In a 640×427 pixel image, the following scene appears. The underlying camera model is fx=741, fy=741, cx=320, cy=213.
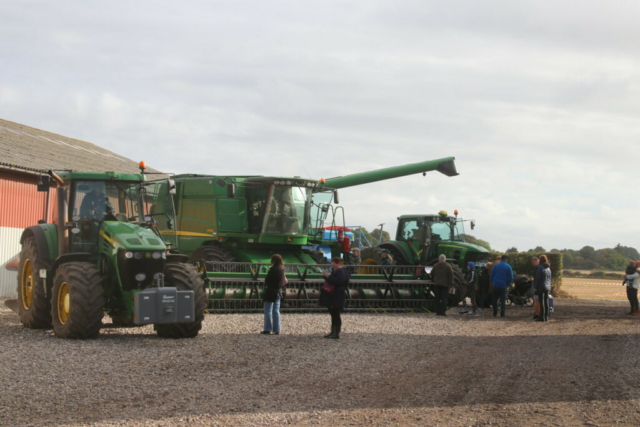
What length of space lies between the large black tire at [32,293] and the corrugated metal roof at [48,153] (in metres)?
8.52

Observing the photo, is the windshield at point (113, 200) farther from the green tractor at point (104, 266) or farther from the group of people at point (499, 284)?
the group of people at point (499, 284)

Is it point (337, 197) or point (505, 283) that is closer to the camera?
point (505, 283)

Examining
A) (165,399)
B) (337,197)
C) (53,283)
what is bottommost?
(165,399)

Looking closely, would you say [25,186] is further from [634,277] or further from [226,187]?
[634,277]

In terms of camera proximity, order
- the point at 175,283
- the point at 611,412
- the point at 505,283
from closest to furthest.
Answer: the point at 611,412 < the point at 175,283 < the point at 505,283

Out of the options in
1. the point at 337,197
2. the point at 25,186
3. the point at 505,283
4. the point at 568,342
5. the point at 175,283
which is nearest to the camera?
the point at 175,283

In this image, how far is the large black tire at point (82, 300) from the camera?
1162 centimetres

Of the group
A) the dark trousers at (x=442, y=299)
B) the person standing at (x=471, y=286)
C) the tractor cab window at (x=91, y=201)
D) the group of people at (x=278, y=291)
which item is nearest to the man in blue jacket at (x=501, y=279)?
the person standing at (x=471, y=286)

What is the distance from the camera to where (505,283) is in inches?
753

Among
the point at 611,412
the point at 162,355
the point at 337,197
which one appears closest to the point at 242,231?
the point at 337,197

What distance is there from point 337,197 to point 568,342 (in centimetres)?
848

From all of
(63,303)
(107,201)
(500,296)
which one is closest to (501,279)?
(500,296)

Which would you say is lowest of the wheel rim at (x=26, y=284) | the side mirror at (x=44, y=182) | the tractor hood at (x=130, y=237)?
the wheel rim at (x=26, y=284)

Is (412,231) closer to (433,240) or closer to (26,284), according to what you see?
(433,240)
